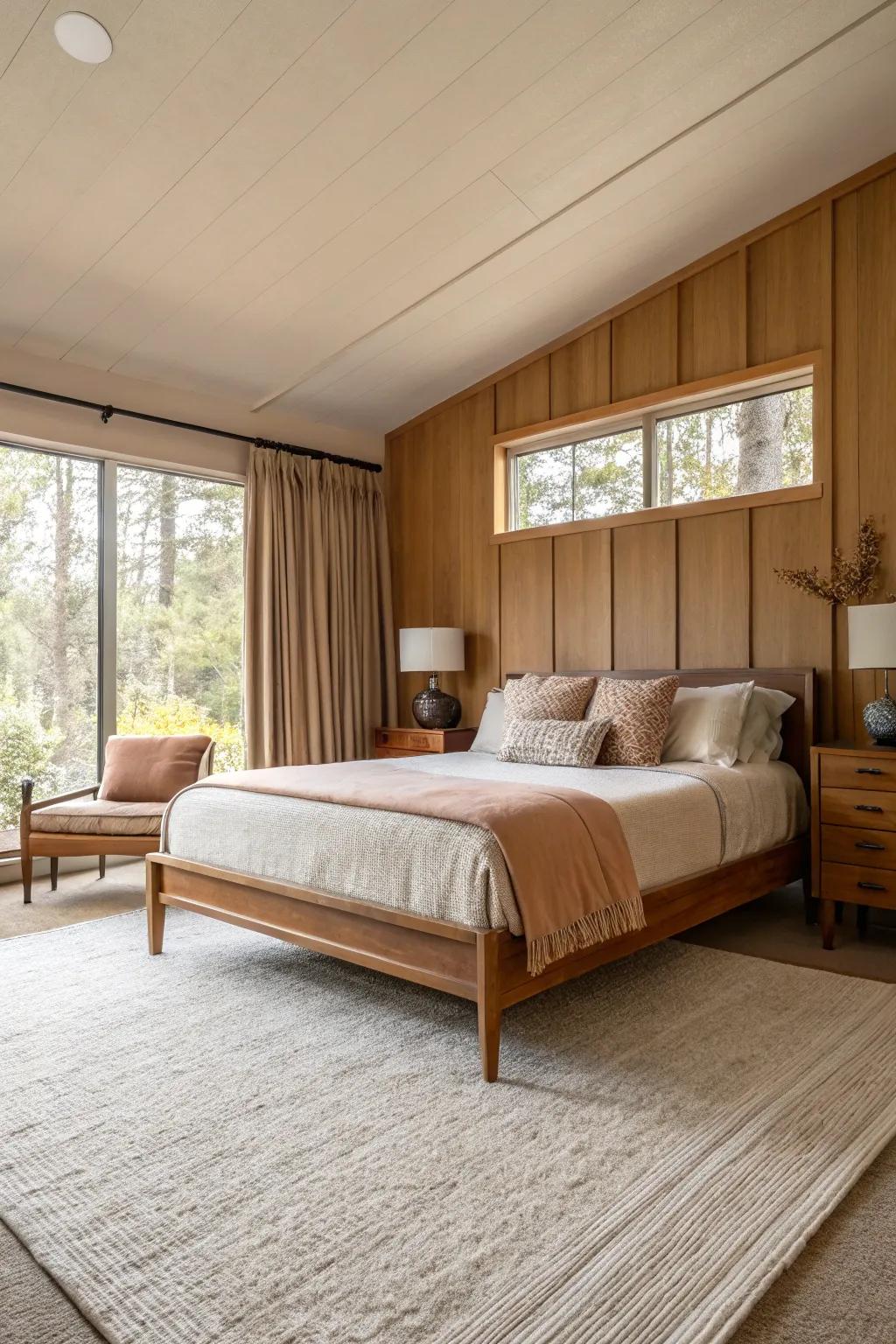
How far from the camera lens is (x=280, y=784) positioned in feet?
10.0

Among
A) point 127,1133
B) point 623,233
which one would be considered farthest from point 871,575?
point 127,1133

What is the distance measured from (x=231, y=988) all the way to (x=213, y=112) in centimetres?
298

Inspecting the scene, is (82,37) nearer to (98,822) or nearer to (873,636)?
(98,822)

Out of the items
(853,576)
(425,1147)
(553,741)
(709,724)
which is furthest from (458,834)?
(853,576)

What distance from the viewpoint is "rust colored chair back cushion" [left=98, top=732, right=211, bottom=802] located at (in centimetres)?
432

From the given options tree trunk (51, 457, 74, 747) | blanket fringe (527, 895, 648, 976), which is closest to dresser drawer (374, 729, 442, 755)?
tree trunk (51, 457, 74, 747)

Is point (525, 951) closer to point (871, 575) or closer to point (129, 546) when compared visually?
Result: point (871, 575)

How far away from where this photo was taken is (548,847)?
2430mm

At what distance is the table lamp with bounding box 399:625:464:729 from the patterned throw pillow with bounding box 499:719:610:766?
1284 mm

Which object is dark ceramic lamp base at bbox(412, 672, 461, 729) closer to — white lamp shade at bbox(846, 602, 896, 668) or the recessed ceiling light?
white lamp shade at bbox(846, 602, 896, 668)

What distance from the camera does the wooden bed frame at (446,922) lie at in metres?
2.29

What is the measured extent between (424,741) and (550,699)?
4.13ft

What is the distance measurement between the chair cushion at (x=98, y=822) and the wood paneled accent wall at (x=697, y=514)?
7.15 feet

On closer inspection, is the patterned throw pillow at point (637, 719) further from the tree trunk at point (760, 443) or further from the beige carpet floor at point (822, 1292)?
the beige carpet floor at point (822, 1292)
